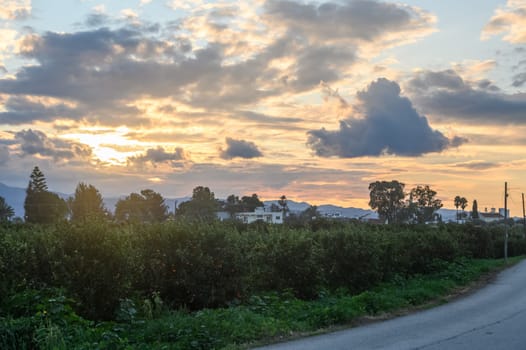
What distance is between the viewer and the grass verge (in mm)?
9298

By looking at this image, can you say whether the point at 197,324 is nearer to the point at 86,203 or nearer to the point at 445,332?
the point at 445,332

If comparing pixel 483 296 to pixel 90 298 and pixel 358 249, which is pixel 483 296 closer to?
pixel 358 249

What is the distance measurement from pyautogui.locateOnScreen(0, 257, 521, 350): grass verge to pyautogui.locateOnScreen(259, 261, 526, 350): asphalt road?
65 centimetres

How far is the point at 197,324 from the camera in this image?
35.8 feet

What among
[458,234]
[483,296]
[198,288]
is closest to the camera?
[198,288]

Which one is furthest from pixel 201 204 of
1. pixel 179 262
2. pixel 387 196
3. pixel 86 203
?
pixel 179 262

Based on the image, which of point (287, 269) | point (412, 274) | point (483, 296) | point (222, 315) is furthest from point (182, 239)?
point (412, 274)

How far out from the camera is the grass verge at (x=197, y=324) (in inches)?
366

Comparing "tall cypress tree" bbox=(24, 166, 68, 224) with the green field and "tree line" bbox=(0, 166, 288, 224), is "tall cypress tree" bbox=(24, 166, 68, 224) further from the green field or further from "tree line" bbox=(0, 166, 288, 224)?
the green field

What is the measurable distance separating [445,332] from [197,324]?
205 inches

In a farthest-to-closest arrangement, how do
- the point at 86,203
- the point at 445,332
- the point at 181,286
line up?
1. the point at 86,203
2. the point at 181,286
3. the point at 445,332

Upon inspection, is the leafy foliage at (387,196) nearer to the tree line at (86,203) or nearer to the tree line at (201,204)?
the tree line at (201,204)

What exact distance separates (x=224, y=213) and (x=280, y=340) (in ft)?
345

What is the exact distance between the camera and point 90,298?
39.6 ft
